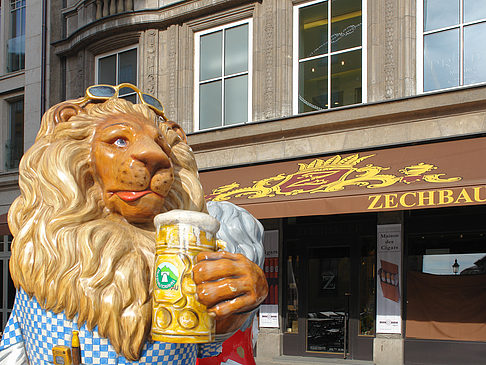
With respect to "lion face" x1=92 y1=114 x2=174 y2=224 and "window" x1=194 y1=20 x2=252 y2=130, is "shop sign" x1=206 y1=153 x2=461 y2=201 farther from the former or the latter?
"lion face" x1=92 y1=114 x2=174 y2=224

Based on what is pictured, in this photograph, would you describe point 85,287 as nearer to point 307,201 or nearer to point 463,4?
point 307,201

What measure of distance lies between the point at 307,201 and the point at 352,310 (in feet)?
9.95

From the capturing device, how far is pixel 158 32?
11.9 meters

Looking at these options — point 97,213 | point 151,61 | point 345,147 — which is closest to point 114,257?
point 97,213

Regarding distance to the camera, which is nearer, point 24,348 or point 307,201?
point 24,348

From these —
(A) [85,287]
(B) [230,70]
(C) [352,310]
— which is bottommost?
(C) [352,310]

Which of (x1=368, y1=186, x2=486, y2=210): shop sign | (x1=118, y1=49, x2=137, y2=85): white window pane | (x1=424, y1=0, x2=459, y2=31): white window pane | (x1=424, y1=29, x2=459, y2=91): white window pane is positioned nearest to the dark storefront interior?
(x1=424, y1=29, x2=459, y2=91): white window pane

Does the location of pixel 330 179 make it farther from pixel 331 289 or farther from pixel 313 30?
pixel 313 30

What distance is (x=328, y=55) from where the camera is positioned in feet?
32.9

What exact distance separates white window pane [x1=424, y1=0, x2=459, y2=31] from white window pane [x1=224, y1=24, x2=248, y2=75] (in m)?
3.34

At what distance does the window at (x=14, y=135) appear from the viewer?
14641 millimetres

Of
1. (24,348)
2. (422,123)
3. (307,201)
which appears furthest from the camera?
(422,123)

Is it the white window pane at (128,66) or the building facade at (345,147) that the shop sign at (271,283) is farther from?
the white window pane at (128,66)

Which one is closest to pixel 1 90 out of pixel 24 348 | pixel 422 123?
pixel 422 123
